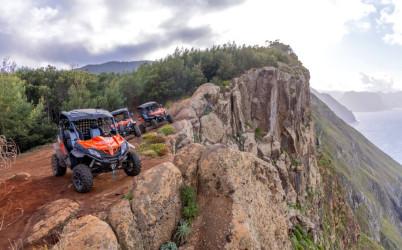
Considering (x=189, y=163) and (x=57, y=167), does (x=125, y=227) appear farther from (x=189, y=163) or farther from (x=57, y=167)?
(x=57, y=167)

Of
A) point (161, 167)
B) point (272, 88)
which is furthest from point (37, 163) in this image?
point (272, 88)

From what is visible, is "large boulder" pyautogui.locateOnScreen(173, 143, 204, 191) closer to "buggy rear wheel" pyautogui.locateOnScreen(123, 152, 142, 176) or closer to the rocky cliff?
the rocky cliff

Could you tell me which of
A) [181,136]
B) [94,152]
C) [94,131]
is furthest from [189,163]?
[181,136]

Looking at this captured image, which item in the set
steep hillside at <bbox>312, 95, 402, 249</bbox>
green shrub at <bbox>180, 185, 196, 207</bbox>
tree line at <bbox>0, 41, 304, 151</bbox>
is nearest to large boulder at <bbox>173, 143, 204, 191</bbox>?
green shrub at <bbox>180, 185, 196, 207</bbox>

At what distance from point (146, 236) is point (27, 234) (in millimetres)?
2537

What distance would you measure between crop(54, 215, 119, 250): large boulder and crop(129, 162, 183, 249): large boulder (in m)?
0.70

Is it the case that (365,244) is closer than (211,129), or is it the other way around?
(211,129)

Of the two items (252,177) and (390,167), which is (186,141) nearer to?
(252,177)

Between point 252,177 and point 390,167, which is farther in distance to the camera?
point 390,167

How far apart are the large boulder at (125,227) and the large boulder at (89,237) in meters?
0.19

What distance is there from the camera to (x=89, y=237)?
163 inches

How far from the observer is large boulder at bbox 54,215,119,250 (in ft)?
13.3

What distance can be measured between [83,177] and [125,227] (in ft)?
8.44

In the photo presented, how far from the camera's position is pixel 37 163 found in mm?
13031
